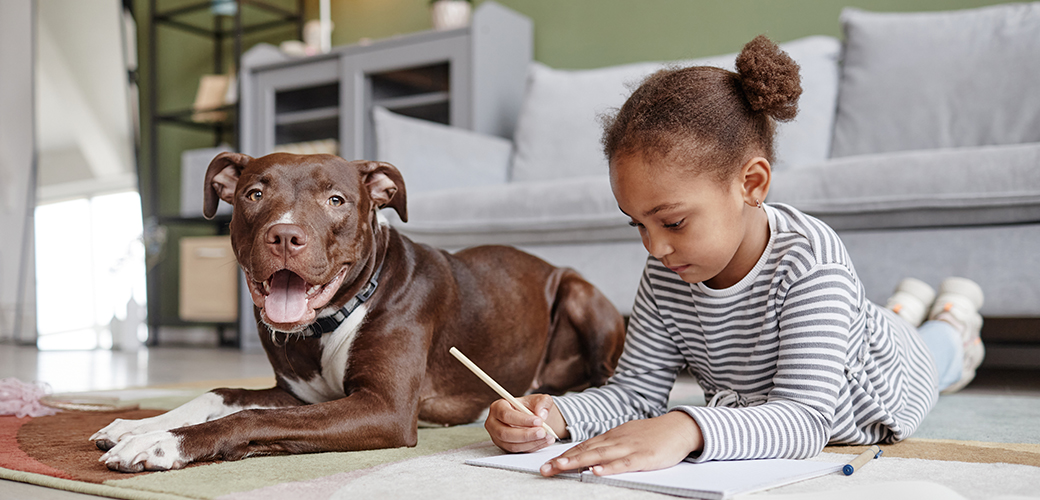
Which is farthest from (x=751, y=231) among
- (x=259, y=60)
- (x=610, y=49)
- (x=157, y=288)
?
(x=157, y=288)

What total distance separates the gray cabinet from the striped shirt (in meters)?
2.73

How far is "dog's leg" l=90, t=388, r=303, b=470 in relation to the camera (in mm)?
1184

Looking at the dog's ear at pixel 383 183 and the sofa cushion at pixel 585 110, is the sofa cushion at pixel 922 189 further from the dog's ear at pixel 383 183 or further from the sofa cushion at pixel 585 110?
the dog's ear at pixel 383 183

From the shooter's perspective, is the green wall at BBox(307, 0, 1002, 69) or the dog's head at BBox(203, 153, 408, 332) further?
the green wall at BBox(307, 0, 1002, 69)

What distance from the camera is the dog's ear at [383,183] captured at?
5.21ft

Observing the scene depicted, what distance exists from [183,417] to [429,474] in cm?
55

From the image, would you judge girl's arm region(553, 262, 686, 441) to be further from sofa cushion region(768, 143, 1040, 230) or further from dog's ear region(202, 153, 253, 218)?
sofa cushion region(768, 143, 1040, 230)

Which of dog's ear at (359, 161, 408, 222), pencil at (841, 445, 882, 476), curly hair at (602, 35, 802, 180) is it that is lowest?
pencil at (841, 445, 882, 476)

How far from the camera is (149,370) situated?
3232 millimetres

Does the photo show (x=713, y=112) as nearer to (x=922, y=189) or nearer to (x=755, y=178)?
(x=755, y=178)

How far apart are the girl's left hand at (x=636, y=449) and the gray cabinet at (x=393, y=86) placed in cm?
311

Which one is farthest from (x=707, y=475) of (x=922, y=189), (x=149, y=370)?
(x=149, y=370)

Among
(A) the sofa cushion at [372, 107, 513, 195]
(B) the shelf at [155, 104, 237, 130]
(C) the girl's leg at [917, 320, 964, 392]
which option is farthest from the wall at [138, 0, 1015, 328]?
(C) the girl's leg at [917, 320, 964, 392]

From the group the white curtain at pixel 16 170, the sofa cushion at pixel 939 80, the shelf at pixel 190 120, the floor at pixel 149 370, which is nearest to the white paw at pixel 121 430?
the floor at pixel 149 370
